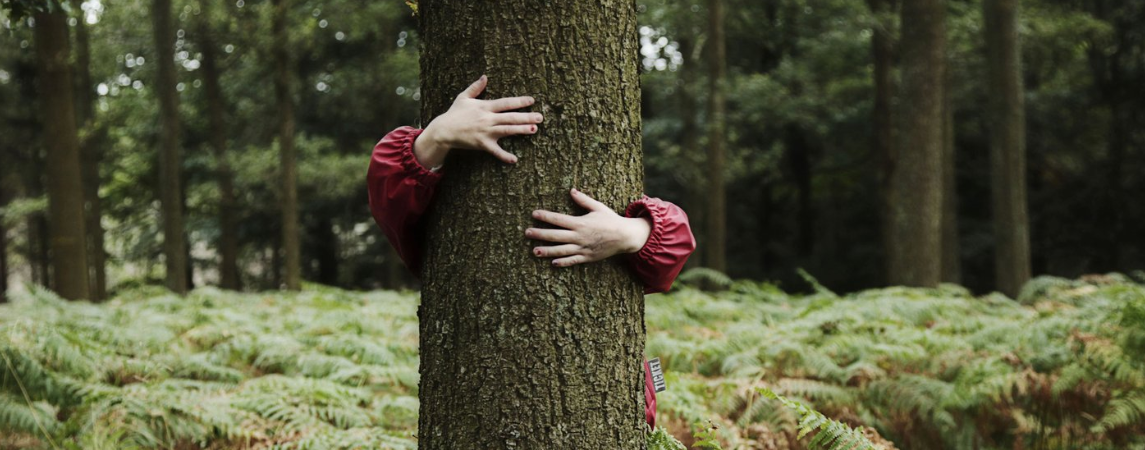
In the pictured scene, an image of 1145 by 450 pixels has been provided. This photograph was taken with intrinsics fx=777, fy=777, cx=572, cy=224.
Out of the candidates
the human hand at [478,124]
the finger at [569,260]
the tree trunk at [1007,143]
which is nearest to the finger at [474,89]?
the human hand at [478,124]

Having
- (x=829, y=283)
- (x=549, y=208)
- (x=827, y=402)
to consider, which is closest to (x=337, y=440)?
(x=549, y=208)

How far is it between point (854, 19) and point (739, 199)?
37.1 ft

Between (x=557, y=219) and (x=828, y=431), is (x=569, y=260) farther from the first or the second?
(x=828, y=431)

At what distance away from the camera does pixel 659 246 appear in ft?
7.73

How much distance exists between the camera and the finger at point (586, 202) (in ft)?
7.38

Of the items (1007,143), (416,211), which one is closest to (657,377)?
(416,211)

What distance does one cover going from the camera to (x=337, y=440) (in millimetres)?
3734

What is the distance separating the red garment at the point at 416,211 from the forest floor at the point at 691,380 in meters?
0.73

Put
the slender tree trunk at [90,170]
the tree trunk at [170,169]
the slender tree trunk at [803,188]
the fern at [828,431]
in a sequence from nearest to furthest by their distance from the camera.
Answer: the fern at [828,431]
the tree trunk at [170,169]
the slender tree trunk at [90,170]
the slender tree trunk at [803,188]

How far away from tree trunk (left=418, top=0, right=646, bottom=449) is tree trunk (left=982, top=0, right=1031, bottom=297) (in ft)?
37.0

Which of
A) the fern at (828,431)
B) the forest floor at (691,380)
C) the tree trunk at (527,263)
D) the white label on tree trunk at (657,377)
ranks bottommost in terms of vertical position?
the forest floor at (691,380)

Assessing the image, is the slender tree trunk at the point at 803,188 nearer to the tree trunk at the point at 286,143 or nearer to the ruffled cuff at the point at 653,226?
the tree trunk at the point at 286,143

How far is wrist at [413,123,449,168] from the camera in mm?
2217

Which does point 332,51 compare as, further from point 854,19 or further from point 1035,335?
point 1035,335
